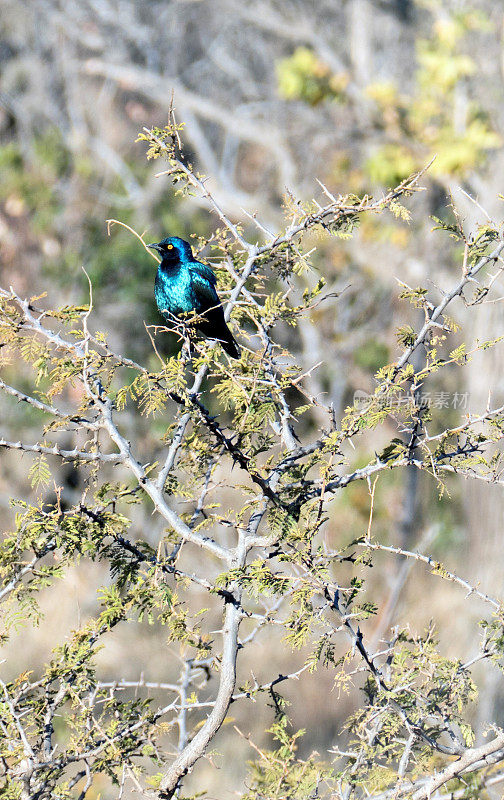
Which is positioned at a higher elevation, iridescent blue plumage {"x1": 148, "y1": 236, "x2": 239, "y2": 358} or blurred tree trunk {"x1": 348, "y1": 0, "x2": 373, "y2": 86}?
blurred tree trunk {"x1": 348, "y1": 0, "x2": 373, "y2": 86}

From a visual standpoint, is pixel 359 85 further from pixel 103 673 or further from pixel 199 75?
pixel 103 673

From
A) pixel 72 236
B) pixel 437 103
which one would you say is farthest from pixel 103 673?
pixel 437 103

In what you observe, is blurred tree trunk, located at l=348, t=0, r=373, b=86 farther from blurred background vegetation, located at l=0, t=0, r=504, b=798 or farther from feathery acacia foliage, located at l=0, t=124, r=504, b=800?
feathery acacia foliage, located at l=0, t=124, r=504, b=800

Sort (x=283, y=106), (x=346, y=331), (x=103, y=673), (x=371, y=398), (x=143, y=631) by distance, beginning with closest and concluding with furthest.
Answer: (x=371, y=398) → (x=103, y=673) → (x=143, y=631) → (x=346, y=331) → (x=283, y=106)

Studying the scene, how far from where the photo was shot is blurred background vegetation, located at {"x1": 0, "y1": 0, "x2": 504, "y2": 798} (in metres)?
6.23

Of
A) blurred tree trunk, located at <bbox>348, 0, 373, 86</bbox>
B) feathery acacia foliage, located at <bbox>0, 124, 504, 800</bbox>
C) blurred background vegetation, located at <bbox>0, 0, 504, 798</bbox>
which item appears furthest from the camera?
blurred tree trunk, located at <bbox>348, 0, 373, 86</bbox>

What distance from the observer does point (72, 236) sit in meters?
7.73

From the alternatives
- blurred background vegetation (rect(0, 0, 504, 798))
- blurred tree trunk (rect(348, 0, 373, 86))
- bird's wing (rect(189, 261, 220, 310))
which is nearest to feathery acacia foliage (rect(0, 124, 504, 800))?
bird's wing (rect(189, 261, 220, 310))

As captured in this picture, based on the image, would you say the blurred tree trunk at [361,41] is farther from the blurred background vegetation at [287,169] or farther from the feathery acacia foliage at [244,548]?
the feathery acacia foliage at [244,548]

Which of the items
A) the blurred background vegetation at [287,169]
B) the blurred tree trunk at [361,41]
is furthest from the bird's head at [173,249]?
the blurred tree trunk at [361,41]

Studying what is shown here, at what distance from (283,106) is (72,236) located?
2.47 meters

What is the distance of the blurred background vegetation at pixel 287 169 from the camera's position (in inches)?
245

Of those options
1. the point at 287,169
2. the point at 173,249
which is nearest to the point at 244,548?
the point at 173,249

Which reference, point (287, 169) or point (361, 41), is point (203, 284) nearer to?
point (287, 169)
